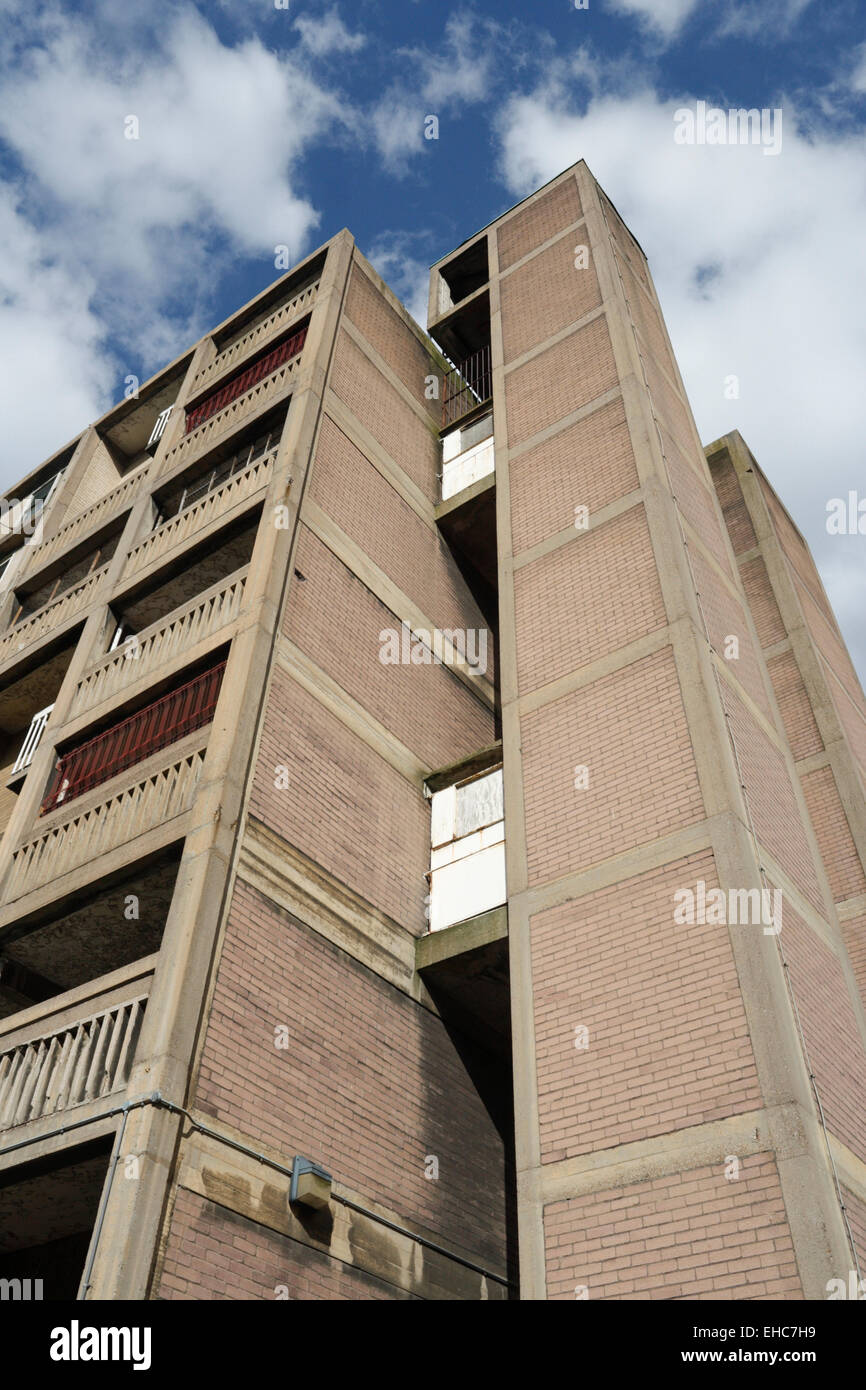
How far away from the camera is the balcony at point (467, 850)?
11.9 metres

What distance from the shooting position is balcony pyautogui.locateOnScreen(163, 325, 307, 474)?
1703 centimetres

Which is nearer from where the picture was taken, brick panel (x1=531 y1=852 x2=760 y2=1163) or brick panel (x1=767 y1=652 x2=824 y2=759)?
brick panel (x1=531 y1=852 x2=760 y2=1163)

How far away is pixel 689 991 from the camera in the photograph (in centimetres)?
895

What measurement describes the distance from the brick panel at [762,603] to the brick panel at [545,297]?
607cm

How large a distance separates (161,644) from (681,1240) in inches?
367

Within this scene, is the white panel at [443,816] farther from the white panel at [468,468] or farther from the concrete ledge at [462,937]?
the white panel at [468,468]

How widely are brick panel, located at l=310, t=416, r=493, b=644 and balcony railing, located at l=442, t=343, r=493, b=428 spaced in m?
3.87

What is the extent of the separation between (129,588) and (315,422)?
375 cm

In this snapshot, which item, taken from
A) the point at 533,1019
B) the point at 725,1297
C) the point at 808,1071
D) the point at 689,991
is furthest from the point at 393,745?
the point at 725,1297

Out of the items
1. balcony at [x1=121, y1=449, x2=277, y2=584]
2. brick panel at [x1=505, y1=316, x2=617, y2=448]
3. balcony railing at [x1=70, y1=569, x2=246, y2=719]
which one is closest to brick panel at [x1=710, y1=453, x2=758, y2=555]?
brick panel at [x1=505, y1=316, x2=617, y2=448]

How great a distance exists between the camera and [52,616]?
18.2 m

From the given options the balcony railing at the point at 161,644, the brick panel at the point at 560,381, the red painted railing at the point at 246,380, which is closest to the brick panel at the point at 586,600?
the brick panel at the point at 560,381

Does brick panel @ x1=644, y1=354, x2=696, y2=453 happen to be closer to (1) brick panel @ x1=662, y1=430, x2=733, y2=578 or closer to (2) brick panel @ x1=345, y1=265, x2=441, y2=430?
(1) brick panel @ x1=662, y1=430, x2=733, y2=578
